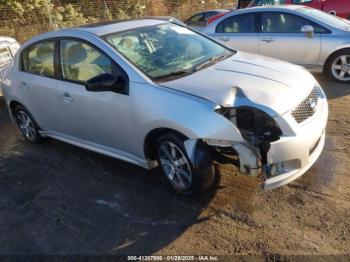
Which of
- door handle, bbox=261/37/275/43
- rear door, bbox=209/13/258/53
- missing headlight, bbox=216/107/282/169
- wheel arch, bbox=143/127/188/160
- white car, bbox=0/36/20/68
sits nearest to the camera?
missing headlight, bbox=216/107/282/169

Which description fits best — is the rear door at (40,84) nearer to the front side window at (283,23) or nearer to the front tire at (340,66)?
the front side window at (283,23)

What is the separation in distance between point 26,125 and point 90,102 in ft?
6.90

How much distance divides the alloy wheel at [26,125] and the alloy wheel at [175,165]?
261 cm

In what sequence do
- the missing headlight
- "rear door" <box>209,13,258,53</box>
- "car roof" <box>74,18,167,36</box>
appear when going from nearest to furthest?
the missing headlight < "car roof" <box>74,18,167,36</box> < "rear door" <box>209,13,258,53</box>

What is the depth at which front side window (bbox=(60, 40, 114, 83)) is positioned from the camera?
171 inches

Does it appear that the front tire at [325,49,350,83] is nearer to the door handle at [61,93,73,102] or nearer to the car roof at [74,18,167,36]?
the car roof at [74,18,167,36]

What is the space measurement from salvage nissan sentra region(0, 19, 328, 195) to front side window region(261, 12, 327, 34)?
308cm

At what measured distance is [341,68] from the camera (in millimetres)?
7258

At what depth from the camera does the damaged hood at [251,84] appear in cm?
362

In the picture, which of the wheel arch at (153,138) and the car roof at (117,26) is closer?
the wheel arch at (153,138)

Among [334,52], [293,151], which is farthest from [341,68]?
[293,151]

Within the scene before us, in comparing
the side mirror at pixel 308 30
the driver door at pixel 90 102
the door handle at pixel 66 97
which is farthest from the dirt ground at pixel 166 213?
the side mirror at pixel 308 30

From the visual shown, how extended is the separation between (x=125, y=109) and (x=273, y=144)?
1.52 meters

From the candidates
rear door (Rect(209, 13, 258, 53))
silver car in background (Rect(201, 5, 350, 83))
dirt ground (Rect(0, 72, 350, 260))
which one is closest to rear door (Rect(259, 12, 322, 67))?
silver car in background (Rect(201, 5, 350, 83))
